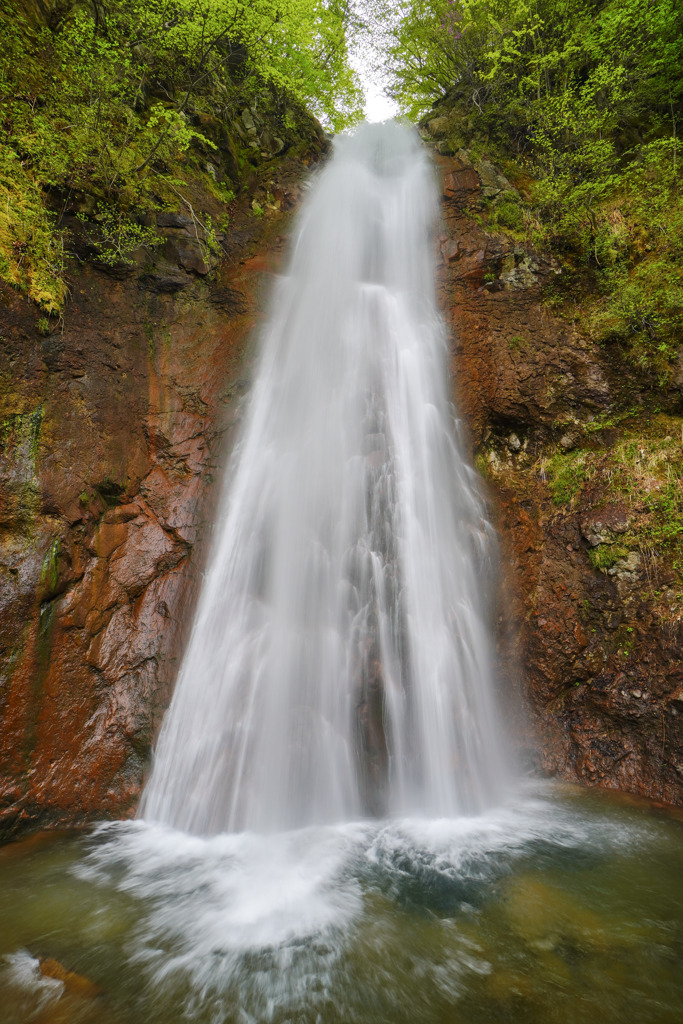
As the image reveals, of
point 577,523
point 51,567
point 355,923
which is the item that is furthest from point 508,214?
point 355,923

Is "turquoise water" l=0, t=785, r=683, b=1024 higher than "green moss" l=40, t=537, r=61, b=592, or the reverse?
"green moss" l=40, t=537, r=61, b=592

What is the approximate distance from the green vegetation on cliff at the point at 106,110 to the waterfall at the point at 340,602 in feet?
9.07

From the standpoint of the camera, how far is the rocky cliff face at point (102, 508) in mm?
4730

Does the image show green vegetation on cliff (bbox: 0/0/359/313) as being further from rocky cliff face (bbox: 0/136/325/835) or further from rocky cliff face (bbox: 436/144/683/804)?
rocky cliff face (bbox: 436/144/683/804)

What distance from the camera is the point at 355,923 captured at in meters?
3.27

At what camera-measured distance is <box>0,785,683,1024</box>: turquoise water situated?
102 inches

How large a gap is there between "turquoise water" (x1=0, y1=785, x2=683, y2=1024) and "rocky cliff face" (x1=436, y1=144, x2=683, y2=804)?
0.96 metres

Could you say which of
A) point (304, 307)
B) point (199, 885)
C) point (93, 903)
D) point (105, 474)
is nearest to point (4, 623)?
point (105, 474)

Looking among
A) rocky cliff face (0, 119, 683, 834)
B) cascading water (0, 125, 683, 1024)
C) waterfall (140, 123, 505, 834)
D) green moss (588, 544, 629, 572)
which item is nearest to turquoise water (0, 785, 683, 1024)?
cascading water (0, 125, 683, 1024)

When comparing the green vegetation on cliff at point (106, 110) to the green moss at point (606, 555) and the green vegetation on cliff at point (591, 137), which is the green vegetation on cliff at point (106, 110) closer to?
the green vegetation on cliff at point (591, 137)

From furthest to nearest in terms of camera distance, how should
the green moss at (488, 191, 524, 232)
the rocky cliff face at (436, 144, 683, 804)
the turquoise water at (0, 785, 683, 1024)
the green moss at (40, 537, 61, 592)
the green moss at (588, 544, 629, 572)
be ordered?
the green moss at (488, 191, 524, 232), the green moss at (588, 544, 629, 572), the rocky cliff face at (436, 144, 683, 804), the green moss at (40, 537, 61, 592), the turquoise water at (0, 785, 683, 1024)

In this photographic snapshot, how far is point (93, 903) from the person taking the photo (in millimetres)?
3420

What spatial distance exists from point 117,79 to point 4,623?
7.84 meters

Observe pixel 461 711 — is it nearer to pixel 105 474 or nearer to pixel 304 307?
pixel 105 474
